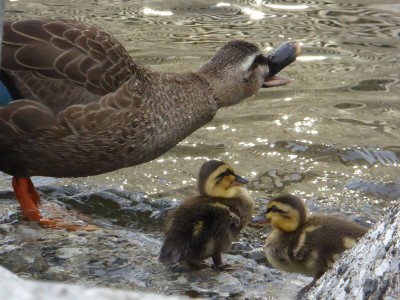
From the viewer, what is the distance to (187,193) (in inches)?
232

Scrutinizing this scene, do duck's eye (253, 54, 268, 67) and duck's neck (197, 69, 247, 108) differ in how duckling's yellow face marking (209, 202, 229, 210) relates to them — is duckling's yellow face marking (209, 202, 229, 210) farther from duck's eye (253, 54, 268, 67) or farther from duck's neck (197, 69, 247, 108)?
duck's eye (253, 54, 268, 67)

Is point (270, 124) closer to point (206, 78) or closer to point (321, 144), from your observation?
point (321, 144)

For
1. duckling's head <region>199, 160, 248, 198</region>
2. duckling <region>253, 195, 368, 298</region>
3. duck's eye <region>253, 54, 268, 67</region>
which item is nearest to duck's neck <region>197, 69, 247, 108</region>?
duck's eye <region>253, 54, 268, 67</region>

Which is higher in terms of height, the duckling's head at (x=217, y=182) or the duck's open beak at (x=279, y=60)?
the duck's open beak at (x=279, y=60)

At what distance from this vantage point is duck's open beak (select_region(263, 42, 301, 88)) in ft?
20.6

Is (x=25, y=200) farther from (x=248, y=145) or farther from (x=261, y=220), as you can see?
(x=248, y=145)

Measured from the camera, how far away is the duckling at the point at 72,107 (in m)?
4.91

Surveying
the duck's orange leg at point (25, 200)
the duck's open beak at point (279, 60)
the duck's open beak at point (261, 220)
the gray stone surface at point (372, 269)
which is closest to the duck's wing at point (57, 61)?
the duck's orange leg at point (25, 200)

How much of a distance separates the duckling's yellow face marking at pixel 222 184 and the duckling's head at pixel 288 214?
1.27 feet

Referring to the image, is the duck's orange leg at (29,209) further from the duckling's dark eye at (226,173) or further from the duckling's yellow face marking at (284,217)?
the duckling's yellow face marking at (284,217)

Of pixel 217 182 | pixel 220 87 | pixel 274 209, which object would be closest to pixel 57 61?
pixel 217 182

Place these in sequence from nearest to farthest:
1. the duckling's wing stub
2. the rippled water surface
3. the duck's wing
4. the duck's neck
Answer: the duckling's wing stub, the rippled water surface, the duck's wing, the duck's neck

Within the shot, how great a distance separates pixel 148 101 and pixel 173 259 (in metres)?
1.17

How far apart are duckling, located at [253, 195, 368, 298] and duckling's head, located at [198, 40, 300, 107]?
1.51 metres
